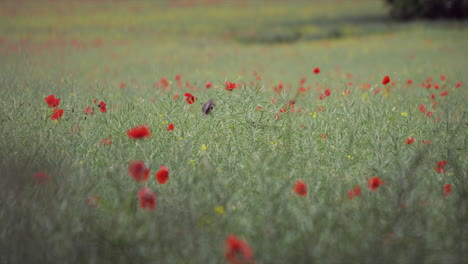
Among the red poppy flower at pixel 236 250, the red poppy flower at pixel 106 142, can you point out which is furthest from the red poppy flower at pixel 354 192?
the red poppy flower at pixel 106 142

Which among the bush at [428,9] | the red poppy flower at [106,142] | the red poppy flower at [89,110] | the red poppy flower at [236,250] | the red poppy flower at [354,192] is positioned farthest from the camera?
the bush at [428,9]

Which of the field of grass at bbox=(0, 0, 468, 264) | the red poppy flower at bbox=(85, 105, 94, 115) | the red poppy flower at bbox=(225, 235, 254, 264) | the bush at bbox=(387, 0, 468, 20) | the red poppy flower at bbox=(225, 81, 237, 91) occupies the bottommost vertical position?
the field of grass at bbox=(0, 0, 468, 264)

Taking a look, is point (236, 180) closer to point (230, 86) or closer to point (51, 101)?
→ point (230, 86)

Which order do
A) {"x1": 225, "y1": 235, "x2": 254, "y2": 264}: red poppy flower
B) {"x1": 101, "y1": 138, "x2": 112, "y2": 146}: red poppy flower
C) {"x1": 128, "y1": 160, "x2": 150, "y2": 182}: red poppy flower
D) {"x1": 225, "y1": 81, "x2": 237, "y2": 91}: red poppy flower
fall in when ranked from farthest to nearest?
1. {"x1": 225, "y1": 81, "x2": 237, "y2": 91}: red poppy flower
2. {"x1": 101, "y1": 138, "x2": 112, "y2": 146}: red poppy flower
3. {"x1": 128, "y1": 160, "x2": 150, "y2": 182}: red poppy flower
4. {"x1": 225, "y1": 235, "x2": 254, "y2": 264}: red poppy flower

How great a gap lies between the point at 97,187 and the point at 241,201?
0.83 m

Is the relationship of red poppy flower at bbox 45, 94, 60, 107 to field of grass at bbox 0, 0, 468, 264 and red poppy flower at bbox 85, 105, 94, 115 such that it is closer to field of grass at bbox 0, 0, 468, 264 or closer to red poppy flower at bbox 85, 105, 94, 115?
field of grass at bbox 0, 0, 468, 264

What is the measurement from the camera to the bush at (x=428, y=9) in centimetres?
2152

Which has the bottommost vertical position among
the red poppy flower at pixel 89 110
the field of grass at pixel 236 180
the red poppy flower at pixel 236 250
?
the field of grass at pixel 236 180

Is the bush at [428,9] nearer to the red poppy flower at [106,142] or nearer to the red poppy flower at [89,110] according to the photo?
the red poppy flower at [89,110]

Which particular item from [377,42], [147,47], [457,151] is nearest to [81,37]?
[147,47]

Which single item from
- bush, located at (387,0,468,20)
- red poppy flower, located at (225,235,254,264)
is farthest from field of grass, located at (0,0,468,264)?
bush, located at (387,0,468,20)

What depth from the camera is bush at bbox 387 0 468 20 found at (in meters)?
21.5

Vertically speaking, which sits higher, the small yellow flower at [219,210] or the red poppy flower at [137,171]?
the red poppy flower at [137,171]

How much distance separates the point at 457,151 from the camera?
3092 millimetres
